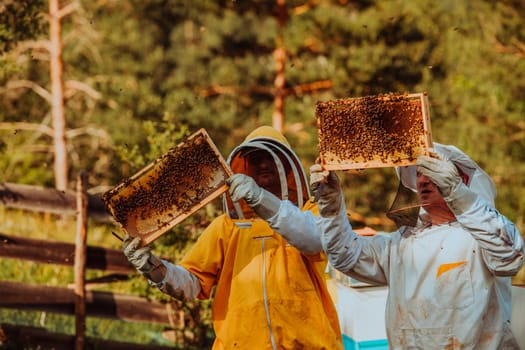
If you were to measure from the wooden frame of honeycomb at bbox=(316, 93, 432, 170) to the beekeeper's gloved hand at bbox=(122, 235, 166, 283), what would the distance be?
3.83 feet

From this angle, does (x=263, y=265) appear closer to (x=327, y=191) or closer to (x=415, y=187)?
(x=327, y=191)

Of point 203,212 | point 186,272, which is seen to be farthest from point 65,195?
point 186,272

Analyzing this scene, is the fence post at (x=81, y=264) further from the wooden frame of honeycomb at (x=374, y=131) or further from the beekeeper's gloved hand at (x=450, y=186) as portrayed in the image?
the beekeeper's gloved hand at (x=450, y=186)

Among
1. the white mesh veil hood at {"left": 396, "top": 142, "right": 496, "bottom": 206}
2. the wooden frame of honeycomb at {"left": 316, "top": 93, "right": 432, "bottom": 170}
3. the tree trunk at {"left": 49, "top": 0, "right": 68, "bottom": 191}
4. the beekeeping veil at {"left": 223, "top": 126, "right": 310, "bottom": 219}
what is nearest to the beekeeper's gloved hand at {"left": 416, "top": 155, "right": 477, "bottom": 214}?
the wooden frame of honeycomb at {"left": 316, "top": 93, "right": 432, "bottom": 170}

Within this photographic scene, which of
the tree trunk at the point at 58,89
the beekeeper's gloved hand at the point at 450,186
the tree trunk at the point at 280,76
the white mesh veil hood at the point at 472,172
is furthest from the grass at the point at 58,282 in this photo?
the tree trunk at the point at 280,76

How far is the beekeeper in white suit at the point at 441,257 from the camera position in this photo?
146 inches

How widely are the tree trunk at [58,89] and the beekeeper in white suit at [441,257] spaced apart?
13.9 meters

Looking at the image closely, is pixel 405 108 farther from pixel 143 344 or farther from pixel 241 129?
pixel 241 129

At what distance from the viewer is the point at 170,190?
15.0ft

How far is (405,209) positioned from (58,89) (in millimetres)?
14858

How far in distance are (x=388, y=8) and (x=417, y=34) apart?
109 centimetres

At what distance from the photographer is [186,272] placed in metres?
4.75

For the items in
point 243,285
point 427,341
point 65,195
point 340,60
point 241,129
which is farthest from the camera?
point 241,129

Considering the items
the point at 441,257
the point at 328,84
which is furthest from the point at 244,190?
the point at 328,84
